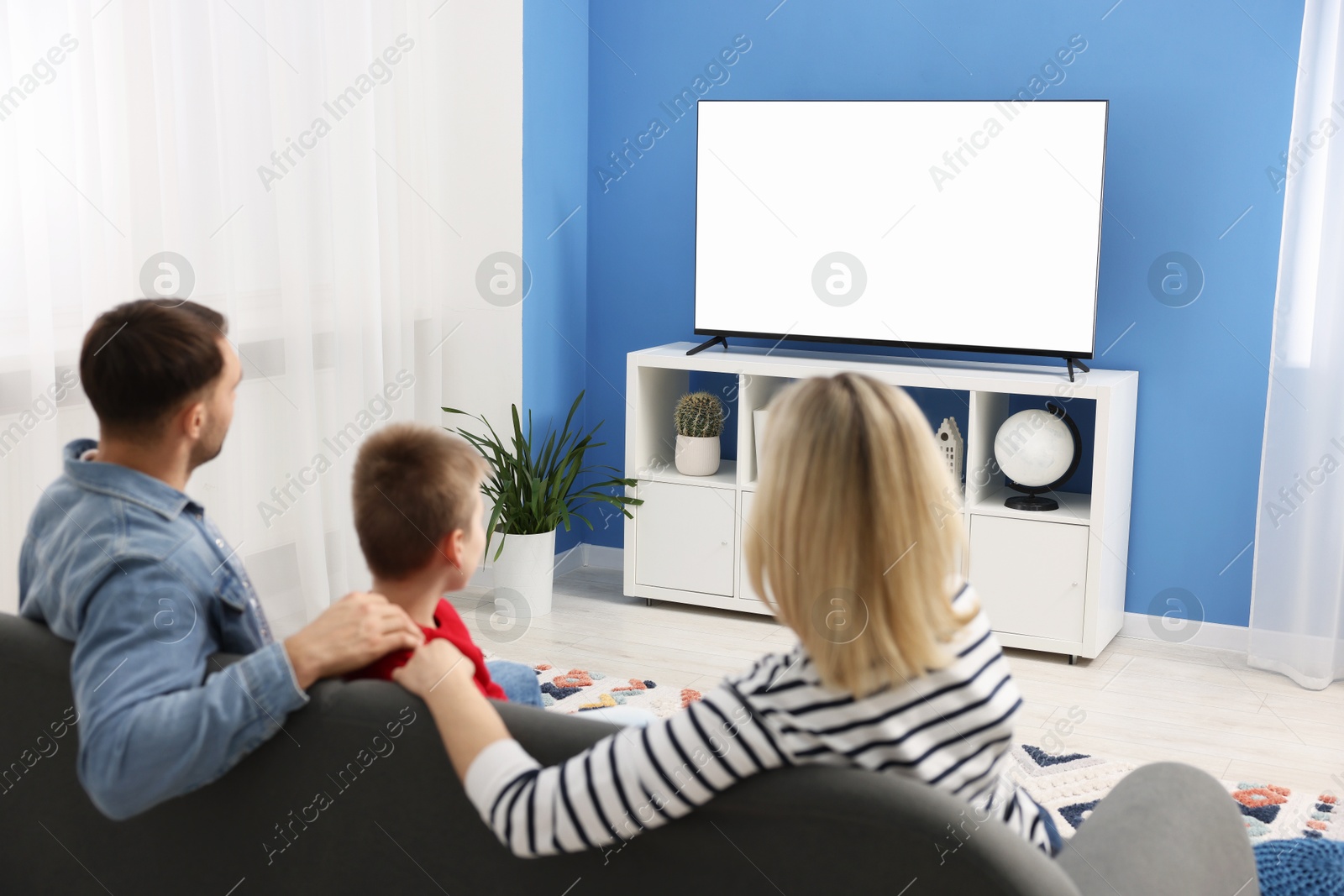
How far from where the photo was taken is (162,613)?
1.12m

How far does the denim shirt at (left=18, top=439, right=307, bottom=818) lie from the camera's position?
1.05 m

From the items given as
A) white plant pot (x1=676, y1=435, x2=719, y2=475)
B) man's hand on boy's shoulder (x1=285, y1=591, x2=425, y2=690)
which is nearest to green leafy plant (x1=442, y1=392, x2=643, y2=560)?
white plant pot (x1=676, y1=435, x2=719, y2=475)

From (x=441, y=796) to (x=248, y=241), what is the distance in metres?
2.41

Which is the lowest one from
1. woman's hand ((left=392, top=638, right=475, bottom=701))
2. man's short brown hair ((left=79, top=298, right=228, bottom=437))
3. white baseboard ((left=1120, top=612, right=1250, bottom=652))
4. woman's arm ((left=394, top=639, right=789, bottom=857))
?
white baseboard ((left=1120, top=612, right=1250, bottom=652))

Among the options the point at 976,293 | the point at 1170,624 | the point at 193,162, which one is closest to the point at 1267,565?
the point at 1170,624

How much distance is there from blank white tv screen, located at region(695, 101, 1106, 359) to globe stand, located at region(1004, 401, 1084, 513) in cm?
20

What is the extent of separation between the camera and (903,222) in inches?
140

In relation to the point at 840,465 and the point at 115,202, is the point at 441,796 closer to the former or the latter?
the point at 840,465

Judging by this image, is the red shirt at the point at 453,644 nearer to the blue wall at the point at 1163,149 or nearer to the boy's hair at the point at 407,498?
the boy's hair at the point at 407,498

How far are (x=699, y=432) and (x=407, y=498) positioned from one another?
8.59ft

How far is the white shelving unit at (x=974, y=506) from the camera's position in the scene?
11.0ft

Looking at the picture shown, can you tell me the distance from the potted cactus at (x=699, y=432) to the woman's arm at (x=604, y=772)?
282cm

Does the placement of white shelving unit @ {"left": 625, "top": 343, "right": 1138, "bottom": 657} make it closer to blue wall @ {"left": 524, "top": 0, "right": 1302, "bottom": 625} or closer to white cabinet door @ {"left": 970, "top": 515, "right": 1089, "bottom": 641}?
white cabinet door @ {"left": 970, "top": 515, "right": 1089, "bottom": 641}

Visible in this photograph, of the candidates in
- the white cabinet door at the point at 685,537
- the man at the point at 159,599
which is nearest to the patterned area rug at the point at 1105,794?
the white cabinet door at the point at 685,537
